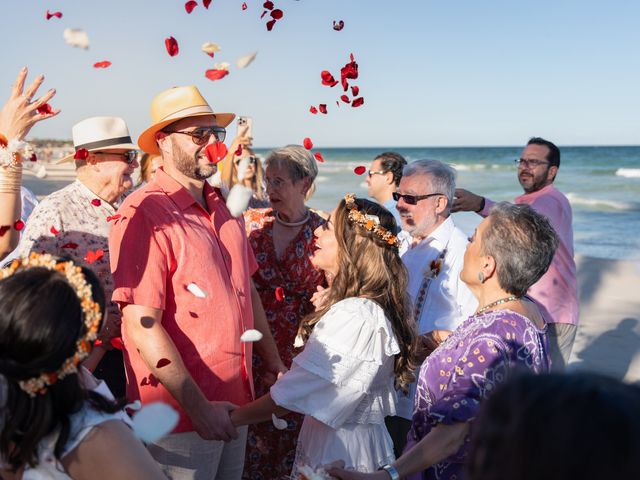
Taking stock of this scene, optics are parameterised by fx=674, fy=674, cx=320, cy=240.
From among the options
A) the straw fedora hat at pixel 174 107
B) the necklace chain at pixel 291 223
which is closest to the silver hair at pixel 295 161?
the necklace chain at pixel 291 223

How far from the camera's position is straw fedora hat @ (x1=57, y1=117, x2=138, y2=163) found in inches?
171

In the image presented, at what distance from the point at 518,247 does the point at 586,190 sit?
3226 cm

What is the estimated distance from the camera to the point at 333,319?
307 cm

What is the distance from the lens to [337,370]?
2.95m

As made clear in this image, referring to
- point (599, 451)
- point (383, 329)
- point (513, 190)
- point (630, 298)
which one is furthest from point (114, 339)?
point (513, 190)

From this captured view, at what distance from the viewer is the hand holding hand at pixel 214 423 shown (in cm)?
317

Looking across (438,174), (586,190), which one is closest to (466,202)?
(438,174)

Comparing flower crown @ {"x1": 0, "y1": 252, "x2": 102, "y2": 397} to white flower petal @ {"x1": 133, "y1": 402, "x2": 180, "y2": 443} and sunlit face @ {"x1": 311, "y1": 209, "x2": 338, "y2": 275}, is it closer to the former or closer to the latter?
white flower petal @ {"x1": 133, "y1": 402, "x2": 180, "y2": 443}

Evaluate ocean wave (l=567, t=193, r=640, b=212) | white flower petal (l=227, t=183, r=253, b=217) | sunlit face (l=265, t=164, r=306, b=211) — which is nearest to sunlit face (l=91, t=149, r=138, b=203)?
sunlit face (l=265, t=164, r=306, b=211)

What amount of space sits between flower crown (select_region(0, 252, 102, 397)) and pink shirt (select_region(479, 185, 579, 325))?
15.0 ft

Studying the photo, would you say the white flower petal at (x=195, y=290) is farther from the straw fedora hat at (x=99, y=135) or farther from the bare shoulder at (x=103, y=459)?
the straw fedora hat at (x=99, y=135)

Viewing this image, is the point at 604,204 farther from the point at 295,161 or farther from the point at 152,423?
the point at 152,423

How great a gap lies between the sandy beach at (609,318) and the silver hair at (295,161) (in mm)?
2424

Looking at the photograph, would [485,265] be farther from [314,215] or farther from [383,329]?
[314,215]
